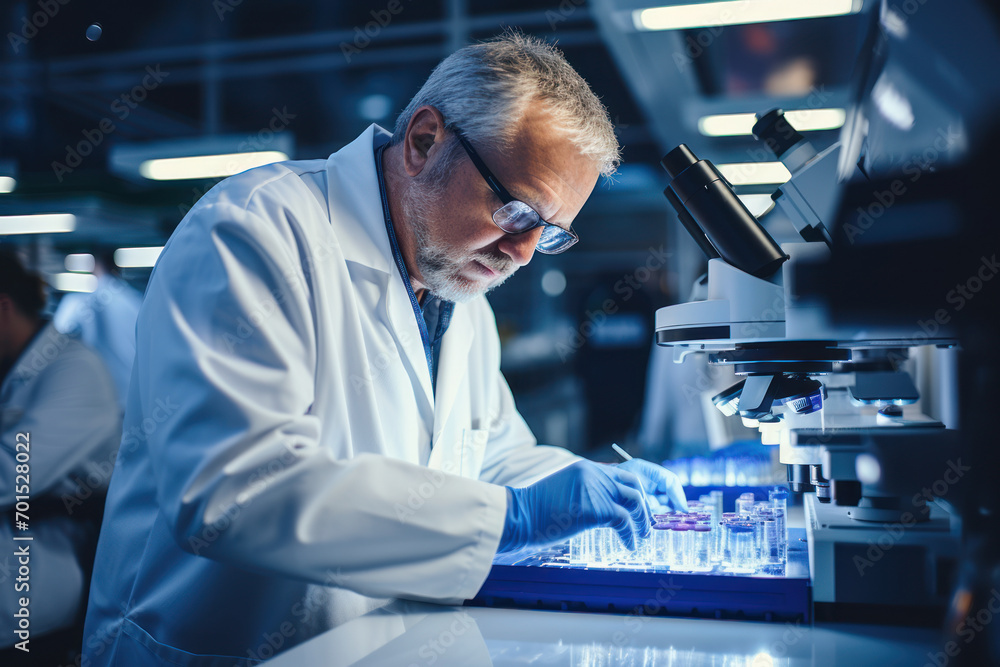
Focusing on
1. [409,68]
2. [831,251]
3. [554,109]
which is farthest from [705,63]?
[831,251]

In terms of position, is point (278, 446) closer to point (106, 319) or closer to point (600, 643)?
point (600, 643)

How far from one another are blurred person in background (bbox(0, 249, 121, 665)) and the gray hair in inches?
57.6

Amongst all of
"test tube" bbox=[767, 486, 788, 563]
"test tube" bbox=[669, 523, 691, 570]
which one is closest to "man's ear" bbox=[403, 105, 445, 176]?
"test tube" bbox=[669, 523, 691, 570]

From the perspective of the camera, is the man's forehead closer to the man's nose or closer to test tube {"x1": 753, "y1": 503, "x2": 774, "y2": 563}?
the man's nose

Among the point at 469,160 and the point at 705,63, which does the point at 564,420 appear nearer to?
the point at 705,63

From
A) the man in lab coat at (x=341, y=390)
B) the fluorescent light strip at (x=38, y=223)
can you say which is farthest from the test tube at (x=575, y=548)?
the fluorescent light strip at (x=38, y=223)

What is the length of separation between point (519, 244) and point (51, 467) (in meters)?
1.64

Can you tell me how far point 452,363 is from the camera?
4.95 feet

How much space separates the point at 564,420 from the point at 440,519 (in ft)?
20.3

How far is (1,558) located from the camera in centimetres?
198

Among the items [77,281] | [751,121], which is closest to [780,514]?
[77,281]

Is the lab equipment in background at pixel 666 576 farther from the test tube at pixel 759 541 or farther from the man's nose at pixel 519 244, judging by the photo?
the man's nose at pixel 519 244

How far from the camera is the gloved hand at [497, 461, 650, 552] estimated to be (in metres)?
1.04

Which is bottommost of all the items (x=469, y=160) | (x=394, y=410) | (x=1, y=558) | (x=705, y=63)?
(x=1, y=558)
